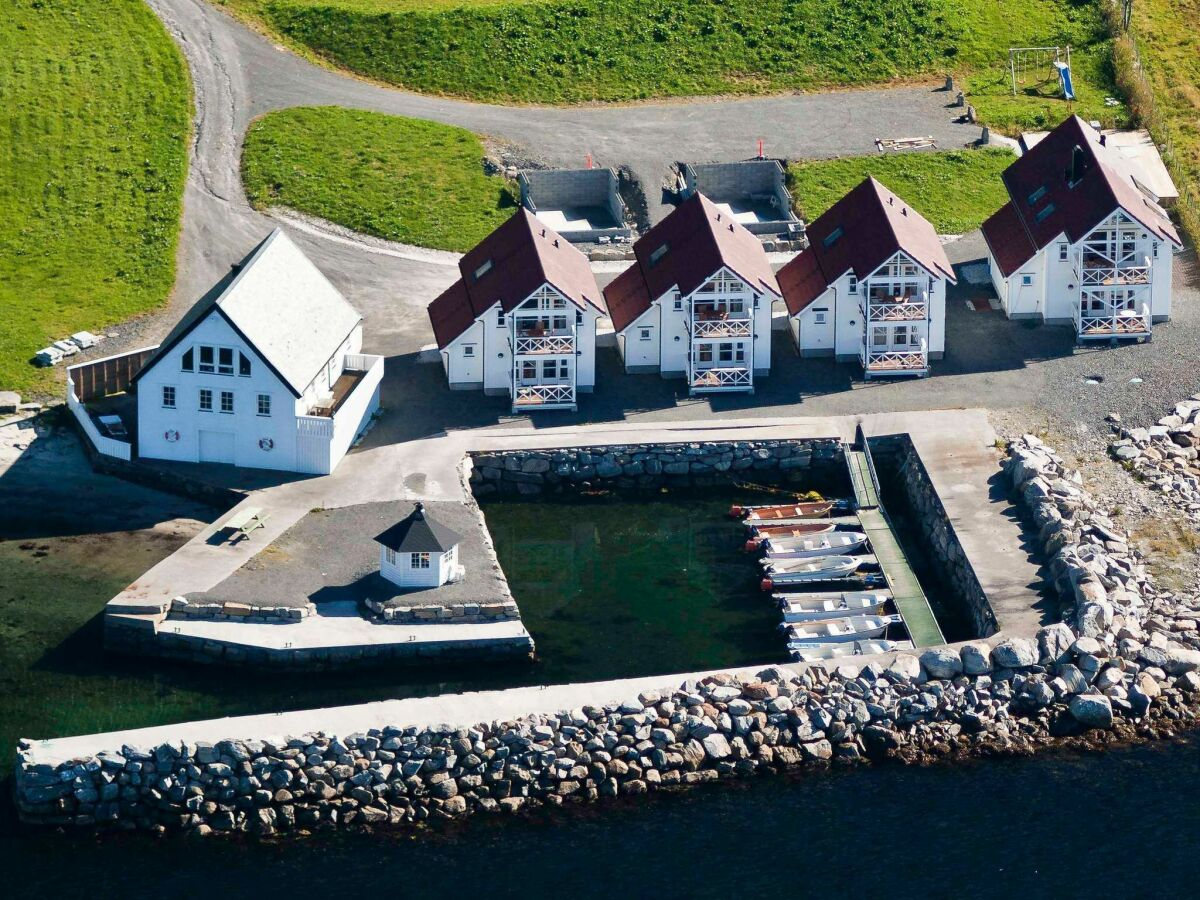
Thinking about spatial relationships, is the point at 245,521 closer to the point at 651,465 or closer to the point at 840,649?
the point at 651,465

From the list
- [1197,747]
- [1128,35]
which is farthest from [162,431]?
[1128,35]

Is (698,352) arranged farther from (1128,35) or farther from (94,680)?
(1128,35)

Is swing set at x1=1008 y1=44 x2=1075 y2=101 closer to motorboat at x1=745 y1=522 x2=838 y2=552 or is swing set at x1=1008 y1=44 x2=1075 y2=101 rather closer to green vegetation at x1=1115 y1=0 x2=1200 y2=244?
green vegetation at x1=1115 y1=0 x2=1200 y2=244

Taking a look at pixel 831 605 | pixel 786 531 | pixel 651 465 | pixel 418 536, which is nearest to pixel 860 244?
pixel 651 465

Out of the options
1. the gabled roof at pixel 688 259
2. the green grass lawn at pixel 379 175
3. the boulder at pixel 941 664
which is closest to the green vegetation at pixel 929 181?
the gabled roof at pixel 688 259

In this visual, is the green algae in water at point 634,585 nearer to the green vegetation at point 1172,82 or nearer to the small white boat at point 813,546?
the small white boat at point 813,546

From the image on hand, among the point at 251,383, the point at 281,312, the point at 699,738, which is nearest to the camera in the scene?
the point at 699,738
